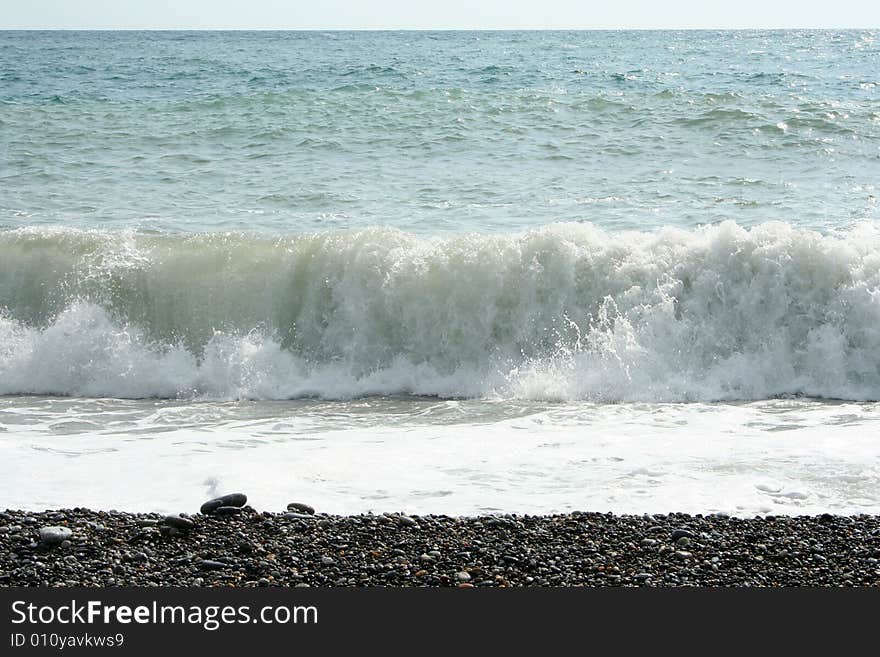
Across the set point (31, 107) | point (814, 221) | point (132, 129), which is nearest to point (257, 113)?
point (132, 129)

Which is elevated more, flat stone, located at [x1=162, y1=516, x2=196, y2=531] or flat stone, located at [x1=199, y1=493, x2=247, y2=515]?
flat stone, located at [x1=162, y1=516, x2=196, y2=531]

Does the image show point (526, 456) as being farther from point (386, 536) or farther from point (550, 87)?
point (550, 87)

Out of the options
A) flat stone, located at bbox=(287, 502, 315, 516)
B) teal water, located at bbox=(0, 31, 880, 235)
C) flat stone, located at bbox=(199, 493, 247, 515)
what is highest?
teal water, located at bbox=(0, 31, 880, 235)

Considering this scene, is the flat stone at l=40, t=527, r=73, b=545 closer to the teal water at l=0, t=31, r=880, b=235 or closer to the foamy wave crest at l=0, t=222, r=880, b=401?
the foamy wave crest at l=0, t=222, r=880, b=401

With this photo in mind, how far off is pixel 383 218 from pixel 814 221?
5.49 m

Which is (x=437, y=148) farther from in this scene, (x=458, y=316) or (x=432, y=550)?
(x=432, y=550)

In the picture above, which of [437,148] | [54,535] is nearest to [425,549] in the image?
[54,535]

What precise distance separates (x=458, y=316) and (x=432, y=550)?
541cm

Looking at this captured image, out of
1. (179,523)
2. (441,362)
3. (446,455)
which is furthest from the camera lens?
(441,362)

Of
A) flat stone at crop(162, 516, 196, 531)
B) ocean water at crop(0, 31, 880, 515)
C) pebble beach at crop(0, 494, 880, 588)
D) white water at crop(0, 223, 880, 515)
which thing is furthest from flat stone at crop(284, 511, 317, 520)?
white water at crop(0, 223, 880, 515)

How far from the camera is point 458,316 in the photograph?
10.5 meters

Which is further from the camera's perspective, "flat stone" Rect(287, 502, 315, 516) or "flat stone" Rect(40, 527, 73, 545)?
"flat stone" Rect(287, 502, 315, 516)

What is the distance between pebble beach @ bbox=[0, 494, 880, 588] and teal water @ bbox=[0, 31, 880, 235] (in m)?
7.37

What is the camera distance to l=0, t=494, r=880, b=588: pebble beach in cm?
492
